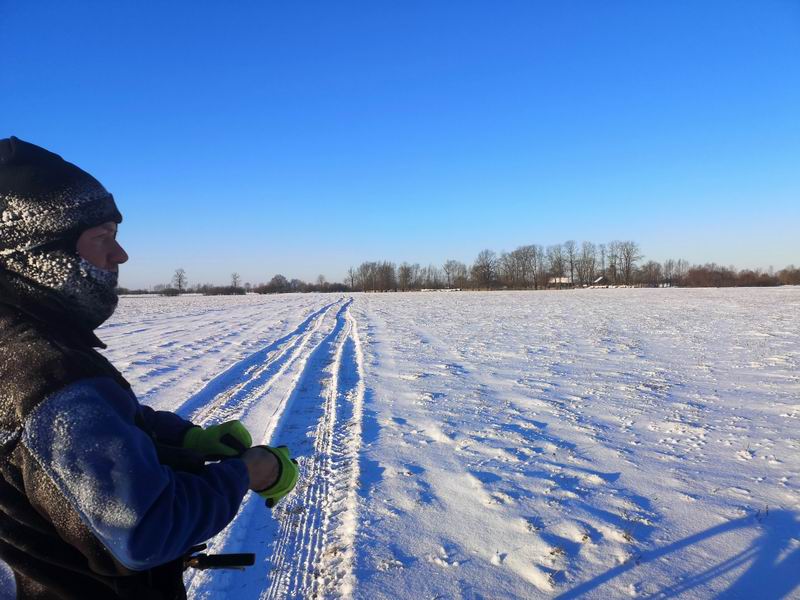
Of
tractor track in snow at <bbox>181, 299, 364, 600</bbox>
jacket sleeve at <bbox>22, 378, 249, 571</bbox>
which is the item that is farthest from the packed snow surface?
jacket sleeve at <bbox>22, 378, 249, 571</bbox>

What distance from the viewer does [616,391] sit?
7453 mm

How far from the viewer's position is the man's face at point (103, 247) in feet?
4.25

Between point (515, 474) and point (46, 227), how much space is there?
429 centimetres

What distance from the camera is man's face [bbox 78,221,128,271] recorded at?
1.30m

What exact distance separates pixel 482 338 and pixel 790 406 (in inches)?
330

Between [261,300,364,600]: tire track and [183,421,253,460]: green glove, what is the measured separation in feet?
5.78

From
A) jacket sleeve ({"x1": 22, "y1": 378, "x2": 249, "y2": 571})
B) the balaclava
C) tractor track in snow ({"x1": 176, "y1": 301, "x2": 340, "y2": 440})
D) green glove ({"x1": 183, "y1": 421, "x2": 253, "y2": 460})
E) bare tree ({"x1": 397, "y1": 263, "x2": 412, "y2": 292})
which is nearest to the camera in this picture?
jacket sleeve ({"x1": 22, "y1": 378, "x2": 249, "y2": 571})

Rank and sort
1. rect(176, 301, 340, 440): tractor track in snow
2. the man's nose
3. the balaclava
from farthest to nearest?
rect(176, 301, 340, 440): tractor track in snow → the man's nose → the balaclava

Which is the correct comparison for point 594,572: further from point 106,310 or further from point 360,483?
point 106,310

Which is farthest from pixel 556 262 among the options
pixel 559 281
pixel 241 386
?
pixel 241 386

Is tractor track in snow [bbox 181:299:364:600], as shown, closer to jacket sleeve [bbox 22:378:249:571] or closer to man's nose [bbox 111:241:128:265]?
jacket sleeve [bbox 22:378:249:571]

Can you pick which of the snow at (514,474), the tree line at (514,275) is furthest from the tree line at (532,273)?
the snow at (514,474)

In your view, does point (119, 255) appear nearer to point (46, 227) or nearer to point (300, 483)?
point (46, 227)

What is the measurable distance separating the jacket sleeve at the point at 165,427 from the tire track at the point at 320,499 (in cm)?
173
